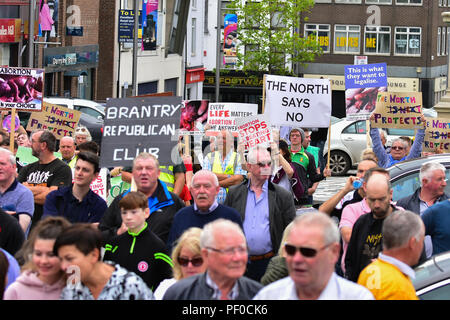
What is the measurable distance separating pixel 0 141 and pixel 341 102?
154 ft

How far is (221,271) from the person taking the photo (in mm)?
5133

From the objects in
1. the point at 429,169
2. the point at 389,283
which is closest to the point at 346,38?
the point at 429,169

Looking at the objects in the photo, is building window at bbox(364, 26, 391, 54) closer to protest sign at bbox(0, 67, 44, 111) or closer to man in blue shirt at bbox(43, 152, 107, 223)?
protest sign at bbox(0, 67, 44, 111)

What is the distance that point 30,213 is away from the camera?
27.7 feet

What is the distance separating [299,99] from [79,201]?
5.94 meters

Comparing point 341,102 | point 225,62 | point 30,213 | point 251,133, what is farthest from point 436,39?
point 30,213

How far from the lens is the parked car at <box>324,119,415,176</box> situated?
26438 millimetres

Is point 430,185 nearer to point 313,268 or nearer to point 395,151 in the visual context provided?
point 395,151

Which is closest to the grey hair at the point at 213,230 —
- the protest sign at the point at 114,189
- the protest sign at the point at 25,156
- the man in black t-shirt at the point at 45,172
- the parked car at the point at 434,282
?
the parked car at the point at 434,282

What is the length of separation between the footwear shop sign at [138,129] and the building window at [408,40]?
52.1 m

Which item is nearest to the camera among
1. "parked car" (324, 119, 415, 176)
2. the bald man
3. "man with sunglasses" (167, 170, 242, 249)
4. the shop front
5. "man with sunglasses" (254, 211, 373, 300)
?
"man with sunglasses" (254, 211, 373, 300)

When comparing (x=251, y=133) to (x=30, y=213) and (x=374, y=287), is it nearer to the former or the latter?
(x=30, y=213)

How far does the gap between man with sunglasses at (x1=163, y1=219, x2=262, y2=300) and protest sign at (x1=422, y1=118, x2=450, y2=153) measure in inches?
406

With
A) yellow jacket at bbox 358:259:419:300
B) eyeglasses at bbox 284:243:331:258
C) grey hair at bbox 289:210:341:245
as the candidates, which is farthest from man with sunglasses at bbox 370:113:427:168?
eyeglasses at bbox 284:243:331:258
